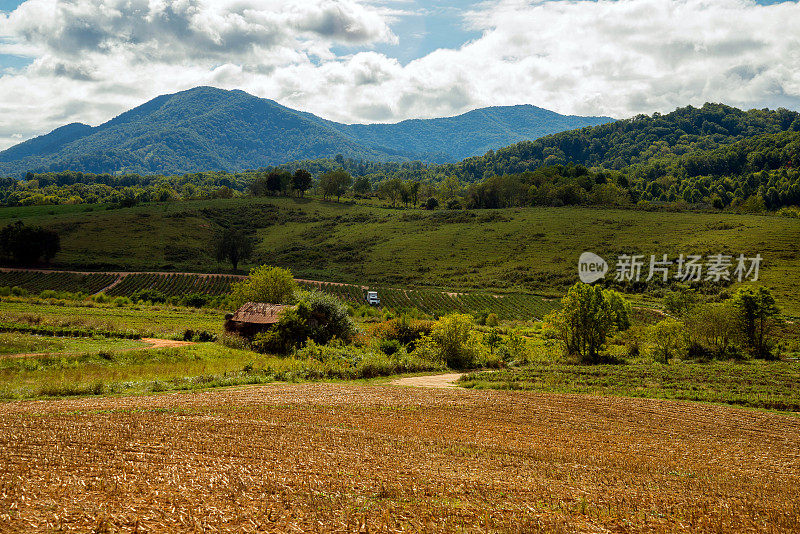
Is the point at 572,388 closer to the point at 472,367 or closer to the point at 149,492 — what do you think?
the point at 472,367

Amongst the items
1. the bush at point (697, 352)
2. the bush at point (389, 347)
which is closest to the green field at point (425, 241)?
the bush at point (697, 352)

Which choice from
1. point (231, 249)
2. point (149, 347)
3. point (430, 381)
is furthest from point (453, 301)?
point (149, 347)

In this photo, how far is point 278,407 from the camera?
19.6 meters

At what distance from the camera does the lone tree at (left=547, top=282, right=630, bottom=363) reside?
4262cm

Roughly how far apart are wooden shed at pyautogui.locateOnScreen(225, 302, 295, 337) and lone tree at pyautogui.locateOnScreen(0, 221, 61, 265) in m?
73.3

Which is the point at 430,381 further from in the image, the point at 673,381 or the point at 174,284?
the point at 174,284

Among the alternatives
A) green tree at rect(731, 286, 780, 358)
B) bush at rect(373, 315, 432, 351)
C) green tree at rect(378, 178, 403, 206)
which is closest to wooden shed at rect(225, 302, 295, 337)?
bush at rect(373, 315, 432, 351)

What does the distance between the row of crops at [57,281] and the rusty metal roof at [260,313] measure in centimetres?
4740

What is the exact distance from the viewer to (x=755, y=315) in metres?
43.3

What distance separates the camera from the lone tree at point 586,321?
4262 cm

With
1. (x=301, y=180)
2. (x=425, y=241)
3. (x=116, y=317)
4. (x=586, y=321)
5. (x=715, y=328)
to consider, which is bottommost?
(x=116, y=317)

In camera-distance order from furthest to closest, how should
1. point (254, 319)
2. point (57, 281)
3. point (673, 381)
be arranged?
1. point (57, 281)
2. point (254, 319)
3. point (673, 381)

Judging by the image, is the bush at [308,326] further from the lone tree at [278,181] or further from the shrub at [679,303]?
the lone tree at [278,181]

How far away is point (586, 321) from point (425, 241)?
80921 millimetres
